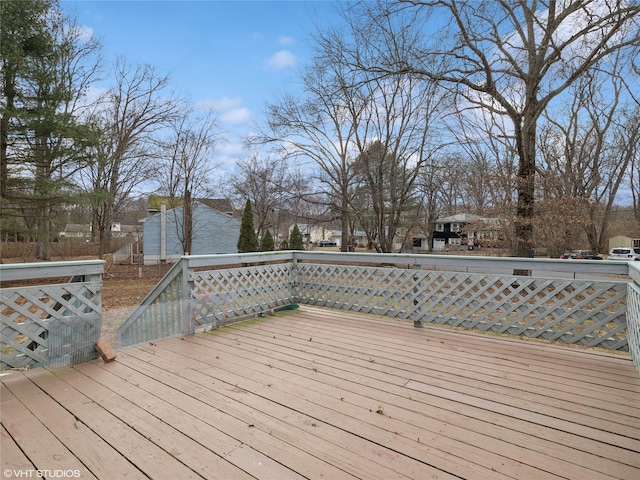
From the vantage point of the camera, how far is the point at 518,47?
6.78 metres

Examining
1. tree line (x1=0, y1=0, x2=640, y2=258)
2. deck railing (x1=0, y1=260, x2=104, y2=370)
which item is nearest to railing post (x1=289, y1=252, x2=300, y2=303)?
deck railing (x1=0, y1=260, x2=104, y2=370)

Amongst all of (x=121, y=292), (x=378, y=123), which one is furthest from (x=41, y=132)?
(x=378, y=123)

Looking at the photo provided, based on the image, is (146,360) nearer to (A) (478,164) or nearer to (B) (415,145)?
(B) (415,145)

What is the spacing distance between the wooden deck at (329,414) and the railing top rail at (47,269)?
0.77m

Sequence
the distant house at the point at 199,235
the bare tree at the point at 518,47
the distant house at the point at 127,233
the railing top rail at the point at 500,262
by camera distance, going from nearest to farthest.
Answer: the railing top rail at the point at 500,262, the bare tree at the point at 518,47, the distant house at the point at 199,235, the distant house at the point at 127,233

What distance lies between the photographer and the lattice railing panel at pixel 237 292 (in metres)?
3.89

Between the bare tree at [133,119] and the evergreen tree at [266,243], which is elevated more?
the bare tree at [133,119]

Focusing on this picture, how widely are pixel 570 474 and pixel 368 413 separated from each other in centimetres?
102

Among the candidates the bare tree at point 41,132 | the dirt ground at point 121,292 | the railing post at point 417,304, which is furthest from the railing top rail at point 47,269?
the bare tree at point 41,132

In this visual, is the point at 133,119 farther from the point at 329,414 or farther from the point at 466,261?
the point at 329,414

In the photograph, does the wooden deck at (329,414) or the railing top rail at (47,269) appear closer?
the wooden deck at (329,414)

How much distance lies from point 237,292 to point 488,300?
2973 millimetres

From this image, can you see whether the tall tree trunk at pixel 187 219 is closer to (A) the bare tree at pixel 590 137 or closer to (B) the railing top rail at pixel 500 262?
(B) the railing top rail at pixel 500 262

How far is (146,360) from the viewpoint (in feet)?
9.87
